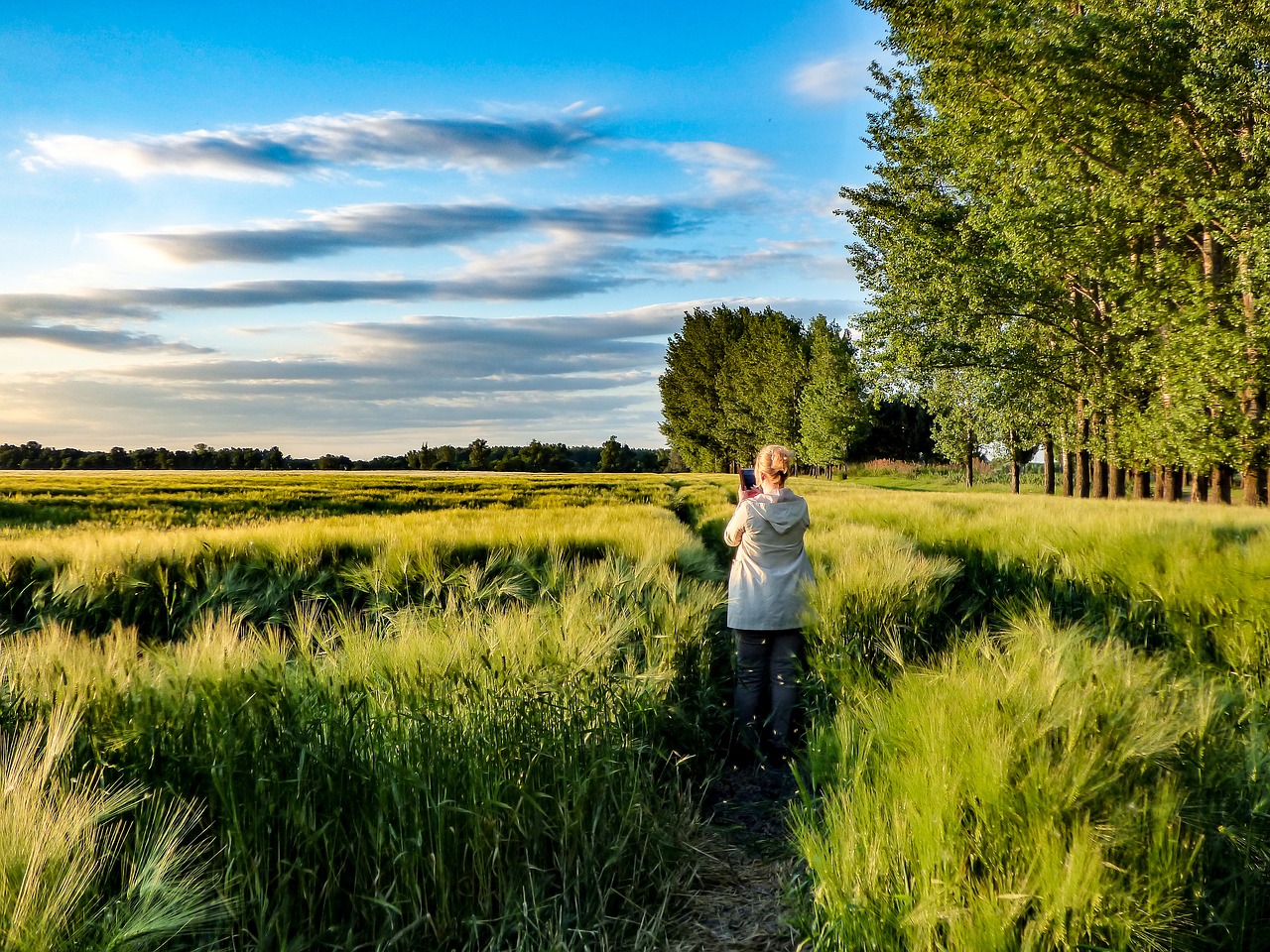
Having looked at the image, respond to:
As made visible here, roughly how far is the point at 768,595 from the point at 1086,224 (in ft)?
56.3

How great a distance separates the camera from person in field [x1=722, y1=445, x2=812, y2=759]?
16.5ft

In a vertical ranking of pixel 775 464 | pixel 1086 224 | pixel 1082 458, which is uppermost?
pixel 1086 224

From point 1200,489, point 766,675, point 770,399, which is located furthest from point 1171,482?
point 770,399

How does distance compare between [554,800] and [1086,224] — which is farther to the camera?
[1086,224]

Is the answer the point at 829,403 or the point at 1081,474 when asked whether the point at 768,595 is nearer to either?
the point at 1081,474

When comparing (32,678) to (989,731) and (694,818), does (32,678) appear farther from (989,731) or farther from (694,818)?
(989,731)

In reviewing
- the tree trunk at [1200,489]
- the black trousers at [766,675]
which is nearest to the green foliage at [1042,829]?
the black trousers at [766,675]

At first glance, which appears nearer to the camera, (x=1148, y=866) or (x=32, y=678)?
(x=1148, y=866)

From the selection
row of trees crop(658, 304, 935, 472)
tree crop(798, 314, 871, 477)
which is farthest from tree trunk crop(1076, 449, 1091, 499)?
tree crop(798, 314, 871, 477)

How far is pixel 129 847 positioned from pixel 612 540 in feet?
23.8

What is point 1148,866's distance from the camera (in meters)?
2.15

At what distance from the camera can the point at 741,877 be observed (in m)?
3.19

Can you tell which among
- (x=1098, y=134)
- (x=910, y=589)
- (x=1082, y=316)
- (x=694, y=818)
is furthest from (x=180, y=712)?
(x=1082, y=316)

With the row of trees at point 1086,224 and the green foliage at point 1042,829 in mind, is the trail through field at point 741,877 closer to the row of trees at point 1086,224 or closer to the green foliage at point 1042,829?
the green foliage at point 1042,829
